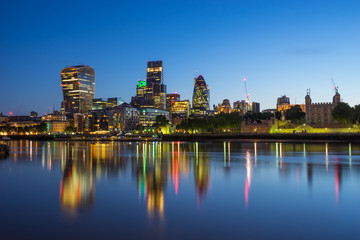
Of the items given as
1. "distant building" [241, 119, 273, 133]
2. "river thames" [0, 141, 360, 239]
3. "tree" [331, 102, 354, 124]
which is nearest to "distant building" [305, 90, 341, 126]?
"distant building" [241, 119, 273, 133]

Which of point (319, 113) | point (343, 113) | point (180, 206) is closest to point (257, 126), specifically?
point (319, 113)

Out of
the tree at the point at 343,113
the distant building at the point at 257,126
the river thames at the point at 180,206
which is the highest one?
the tree at the point at 343,113

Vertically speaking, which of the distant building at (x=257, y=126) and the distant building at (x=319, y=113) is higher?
the distant building at (x=319, y=113)

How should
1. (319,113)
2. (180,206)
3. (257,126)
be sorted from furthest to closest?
(319,113), (257,126), (180,206)

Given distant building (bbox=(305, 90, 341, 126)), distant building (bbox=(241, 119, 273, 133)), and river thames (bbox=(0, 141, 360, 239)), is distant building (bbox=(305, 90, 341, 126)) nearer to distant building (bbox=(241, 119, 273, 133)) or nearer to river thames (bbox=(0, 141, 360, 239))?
distant building (bbox=(241, 119, 273, 133))

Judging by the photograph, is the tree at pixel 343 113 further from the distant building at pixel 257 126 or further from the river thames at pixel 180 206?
the river thames at pixel 180 206

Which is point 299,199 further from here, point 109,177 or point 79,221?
point 109,177

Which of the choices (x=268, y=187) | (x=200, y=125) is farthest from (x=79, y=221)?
(x=200, y=125)

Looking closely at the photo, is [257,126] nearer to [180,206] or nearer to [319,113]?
[319,113]

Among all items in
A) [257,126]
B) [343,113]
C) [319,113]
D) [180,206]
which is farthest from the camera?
[319,113]

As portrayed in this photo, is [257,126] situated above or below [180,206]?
above

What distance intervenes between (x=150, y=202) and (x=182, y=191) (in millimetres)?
4220

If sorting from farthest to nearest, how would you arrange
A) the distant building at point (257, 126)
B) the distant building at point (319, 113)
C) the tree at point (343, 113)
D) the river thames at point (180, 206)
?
the distant building at point (319, 113)
the distant building at point (257, 126)
the tree at point (343, 113)
the river thames at point (180, 206)

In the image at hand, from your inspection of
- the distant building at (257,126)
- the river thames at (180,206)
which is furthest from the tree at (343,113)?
the river thames at (180,206)
